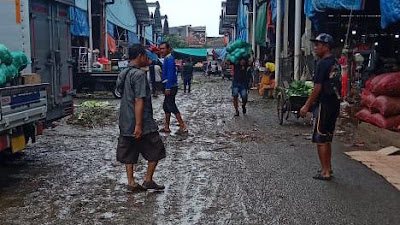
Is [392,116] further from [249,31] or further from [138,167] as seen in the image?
[249,31]

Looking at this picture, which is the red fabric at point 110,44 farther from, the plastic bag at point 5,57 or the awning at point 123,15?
the plastic bag at point 5,57

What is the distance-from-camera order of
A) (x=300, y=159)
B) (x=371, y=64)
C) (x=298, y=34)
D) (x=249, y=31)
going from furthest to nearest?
(x=249, y=31), (x=298, y=34), (x=371, y=64), (x=300, y=159)

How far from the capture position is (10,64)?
6.30m

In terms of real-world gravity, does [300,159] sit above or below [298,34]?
below

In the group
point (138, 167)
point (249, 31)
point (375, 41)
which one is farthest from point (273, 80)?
point (138, 167)

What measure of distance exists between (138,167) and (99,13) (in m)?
22.6

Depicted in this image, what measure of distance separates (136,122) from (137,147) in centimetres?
37

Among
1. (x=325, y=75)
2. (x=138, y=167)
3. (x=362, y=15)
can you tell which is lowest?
(x=138, y=167)

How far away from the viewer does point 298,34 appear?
1673 cm

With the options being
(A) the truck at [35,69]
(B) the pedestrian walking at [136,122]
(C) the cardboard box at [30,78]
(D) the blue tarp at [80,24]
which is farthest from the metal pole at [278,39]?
(B) the pedestrian walking at [136,122]

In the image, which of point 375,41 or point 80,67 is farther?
point 80,67

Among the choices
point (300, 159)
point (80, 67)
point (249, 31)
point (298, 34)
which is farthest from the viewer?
point (249, 31)

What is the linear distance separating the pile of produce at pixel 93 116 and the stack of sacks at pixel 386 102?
233 inches

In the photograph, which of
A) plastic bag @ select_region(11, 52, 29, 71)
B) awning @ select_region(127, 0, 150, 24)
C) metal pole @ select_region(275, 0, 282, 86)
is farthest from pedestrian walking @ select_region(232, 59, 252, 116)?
awning @ select_region(127, 0, 150, 24)
